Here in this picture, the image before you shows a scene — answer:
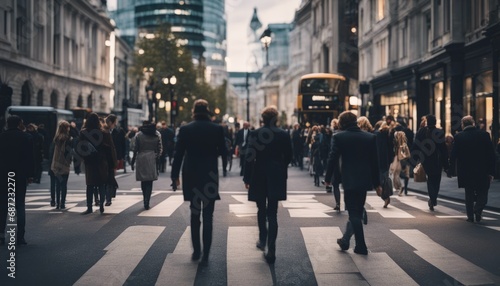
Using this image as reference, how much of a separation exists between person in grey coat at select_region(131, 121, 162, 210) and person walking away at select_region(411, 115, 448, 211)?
543 centimetres

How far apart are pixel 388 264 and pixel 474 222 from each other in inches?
181

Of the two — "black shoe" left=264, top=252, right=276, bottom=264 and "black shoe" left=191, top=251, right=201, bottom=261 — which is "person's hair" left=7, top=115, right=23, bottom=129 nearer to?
"black shoe" left=191, top=251, right=201, bottom=261

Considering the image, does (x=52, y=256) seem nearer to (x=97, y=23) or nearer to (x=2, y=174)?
Answer: (x=2, y=174)

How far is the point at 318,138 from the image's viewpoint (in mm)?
21094

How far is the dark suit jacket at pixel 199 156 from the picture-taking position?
27.5 ft

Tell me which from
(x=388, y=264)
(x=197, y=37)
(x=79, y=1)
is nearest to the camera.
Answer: (x=388, y=264)

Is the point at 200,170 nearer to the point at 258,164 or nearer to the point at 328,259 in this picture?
the point at 258,164

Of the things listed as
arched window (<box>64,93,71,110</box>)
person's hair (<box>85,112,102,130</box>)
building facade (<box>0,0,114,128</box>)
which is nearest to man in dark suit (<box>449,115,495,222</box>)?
person's hair (<box>85,112,102,130</box>)

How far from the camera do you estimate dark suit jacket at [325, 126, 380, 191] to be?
358 inches

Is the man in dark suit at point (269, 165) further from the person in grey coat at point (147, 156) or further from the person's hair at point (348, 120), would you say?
the person in grey coat at point (147, 156)

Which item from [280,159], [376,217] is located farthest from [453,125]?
[280,159]

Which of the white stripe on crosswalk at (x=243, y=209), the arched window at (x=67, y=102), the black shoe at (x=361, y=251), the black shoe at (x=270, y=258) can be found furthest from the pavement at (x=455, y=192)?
the arched window at (x=67, y=102)

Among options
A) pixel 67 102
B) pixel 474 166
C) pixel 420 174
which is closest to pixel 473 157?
pixel 474 166

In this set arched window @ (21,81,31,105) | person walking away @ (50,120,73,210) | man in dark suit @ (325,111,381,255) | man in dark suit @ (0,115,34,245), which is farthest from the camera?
arched window @ (21,81,31,105)
